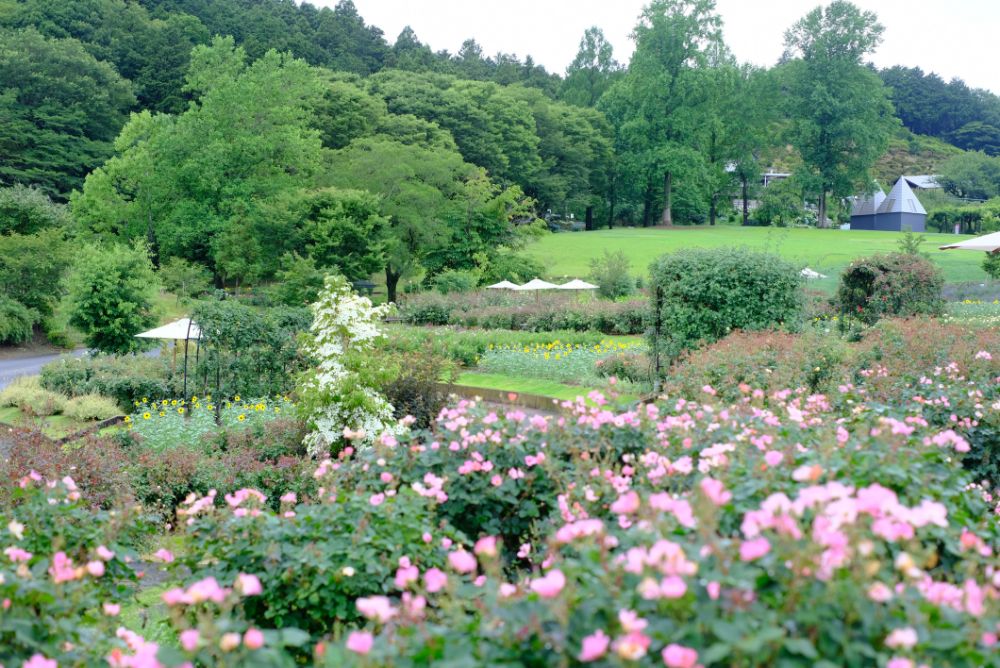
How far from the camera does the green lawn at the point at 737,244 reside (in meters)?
33.4

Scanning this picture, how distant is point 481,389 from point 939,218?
1922 inches

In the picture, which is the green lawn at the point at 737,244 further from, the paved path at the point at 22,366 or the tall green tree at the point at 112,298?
the paved path at the point at 22,366

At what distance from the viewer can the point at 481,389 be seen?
11.7 meters

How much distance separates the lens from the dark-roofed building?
5028cm

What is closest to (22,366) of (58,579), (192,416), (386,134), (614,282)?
(192,416)

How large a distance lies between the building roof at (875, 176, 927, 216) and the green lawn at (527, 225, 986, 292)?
5.71m

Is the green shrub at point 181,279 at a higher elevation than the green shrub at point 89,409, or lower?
higher

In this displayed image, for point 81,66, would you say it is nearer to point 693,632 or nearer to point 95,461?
point 95,461

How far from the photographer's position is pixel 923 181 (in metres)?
59.1

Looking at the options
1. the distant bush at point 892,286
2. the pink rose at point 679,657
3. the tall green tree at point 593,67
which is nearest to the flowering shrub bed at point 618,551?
the pink rose at point 679,657

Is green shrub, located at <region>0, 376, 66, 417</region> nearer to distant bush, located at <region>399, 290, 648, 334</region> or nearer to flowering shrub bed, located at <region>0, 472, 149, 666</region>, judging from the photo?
flowering shrub bed, located at <region>0, 472, 149, 666</region>

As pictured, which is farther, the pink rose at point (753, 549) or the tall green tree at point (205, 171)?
the tall green tree at point (205, 171)

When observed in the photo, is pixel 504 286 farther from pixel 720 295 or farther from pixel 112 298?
pixel 720 295

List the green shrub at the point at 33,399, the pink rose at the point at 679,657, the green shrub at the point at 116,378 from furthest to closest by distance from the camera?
the green shrub at the point at 116,378
the green shrub at the point at 33,399
the pink rose at the point at 679,657
